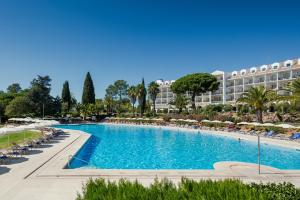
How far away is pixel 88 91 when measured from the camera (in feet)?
239

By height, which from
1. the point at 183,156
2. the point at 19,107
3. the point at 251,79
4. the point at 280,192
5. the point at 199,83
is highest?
the point at 251,79

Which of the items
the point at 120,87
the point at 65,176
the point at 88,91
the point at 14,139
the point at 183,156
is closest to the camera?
the point at 65,176

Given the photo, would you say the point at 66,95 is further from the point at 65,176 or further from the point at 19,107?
the point at 65,176

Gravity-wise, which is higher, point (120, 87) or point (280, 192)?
point (120, 87)

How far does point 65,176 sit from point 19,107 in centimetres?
4964

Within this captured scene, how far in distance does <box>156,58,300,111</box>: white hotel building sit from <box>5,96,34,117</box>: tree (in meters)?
37.3

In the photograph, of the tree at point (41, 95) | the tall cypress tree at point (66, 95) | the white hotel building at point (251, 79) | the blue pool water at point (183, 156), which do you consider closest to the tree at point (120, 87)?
the white hotel building at point (251, 79)

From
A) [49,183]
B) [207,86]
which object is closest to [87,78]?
[207,86]

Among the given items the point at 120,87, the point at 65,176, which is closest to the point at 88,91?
the point at 120,87

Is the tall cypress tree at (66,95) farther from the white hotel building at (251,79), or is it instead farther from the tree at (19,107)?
the white hotel building at (251,79)

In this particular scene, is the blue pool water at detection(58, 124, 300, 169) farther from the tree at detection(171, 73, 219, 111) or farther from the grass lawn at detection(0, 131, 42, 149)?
the tree at detection(171, 73, 219, 111)

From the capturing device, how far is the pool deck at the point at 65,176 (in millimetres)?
8964

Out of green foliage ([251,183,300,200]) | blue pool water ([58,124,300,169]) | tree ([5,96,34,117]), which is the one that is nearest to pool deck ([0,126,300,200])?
blue pool water ([58,124,300,169])

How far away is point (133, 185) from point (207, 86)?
2564 inches
